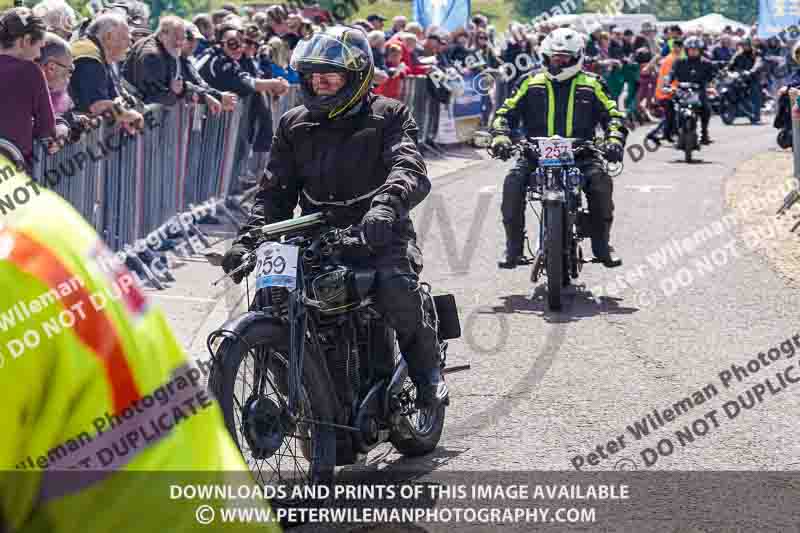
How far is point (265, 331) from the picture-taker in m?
4.98

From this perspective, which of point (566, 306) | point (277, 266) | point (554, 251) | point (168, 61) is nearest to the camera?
point (277, 266)

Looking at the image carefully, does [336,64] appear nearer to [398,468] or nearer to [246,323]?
[246,323]

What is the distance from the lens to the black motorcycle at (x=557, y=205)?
32.2 feet

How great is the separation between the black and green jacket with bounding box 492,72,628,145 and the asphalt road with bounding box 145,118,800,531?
1.19 m

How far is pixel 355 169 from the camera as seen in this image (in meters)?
5.85

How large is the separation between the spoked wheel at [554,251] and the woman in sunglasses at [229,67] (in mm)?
4318

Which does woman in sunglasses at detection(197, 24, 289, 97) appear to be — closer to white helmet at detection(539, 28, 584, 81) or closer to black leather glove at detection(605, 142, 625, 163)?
white helmet at detection(539, 28, 584, 81)

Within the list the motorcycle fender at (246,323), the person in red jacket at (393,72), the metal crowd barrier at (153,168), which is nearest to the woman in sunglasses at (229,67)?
the metal crowd barrier at (153,168)

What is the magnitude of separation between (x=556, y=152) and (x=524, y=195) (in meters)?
0.49

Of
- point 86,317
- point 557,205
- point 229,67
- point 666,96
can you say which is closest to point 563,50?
point 557,205

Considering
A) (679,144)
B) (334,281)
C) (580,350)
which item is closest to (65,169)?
(580,350)

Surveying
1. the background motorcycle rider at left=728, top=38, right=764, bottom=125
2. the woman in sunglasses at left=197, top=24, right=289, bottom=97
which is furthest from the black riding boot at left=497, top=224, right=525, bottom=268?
the background motorcycle rider at left=728, top=38, right=764, bottom=125

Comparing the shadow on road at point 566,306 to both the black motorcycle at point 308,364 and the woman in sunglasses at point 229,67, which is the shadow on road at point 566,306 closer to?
the black motorcycle at point 308,364

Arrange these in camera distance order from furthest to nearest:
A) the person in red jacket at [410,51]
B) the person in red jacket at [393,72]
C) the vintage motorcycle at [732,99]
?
the vintage motorcycle at [732,99] < the person in red jacket at [410,51] < the person in red jacket at [393,72]
